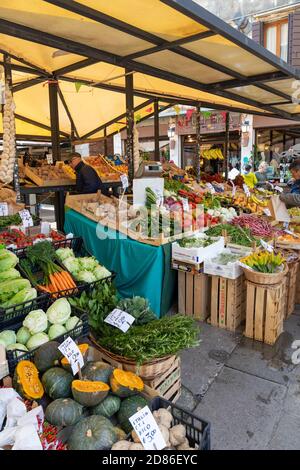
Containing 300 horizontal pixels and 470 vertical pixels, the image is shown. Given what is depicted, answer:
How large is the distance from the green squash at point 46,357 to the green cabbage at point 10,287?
1.84 feet

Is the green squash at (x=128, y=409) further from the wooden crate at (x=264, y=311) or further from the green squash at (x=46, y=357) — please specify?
the wooden crate at (x=264, y=311)

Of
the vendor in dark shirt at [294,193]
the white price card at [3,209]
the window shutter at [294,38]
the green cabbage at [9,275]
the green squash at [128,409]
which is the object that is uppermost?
the window shutter at [294,38]

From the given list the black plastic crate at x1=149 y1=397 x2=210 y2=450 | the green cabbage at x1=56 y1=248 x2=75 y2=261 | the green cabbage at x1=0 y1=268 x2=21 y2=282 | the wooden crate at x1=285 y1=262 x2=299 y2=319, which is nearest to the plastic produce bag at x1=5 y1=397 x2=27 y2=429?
the black plastic crate at x1=149 y1=397 x2=210 y2=450

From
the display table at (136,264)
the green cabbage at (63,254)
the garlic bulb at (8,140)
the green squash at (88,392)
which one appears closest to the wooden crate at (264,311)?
the display table at (136,264)

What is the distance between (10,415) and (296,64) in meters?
13.6

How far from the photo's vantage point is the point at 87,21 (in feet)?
11.4

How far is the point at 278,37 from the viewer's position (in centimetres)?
1247

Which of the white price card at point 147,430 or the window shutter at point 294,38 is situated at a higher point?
the window shutter at point 294,38

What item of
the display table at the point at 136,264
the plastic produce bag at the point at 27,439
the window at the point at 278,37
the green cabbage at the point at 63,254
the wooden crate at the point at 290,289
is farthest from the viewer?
the window at the point at 278,37

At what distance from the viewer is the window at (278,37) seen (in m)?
12.3

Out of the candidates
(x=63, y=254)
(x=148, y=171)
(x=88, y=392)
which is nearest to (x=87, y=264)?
(x=63, y=254)

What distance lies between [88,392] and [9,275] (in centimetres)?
127

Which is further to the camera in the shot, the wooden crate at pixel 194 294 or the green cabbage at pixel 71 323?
the wooden crate at pixel 194 294

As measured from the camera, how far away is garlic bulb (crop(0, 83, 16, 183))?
5137mm
